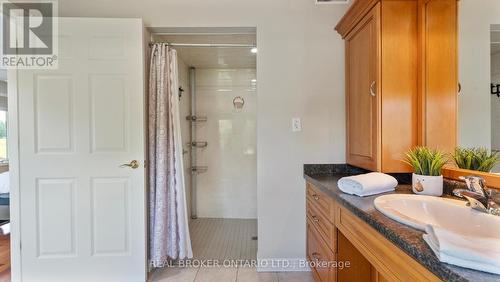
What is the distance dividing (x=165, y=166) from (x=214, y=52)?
56.3 inches

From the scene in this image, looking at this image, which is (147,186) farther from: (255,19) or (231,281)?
(255,19)

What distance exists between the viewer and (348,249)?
1.34 metres

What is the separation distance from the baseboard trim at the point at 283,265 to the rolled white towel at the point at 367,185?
101 cm

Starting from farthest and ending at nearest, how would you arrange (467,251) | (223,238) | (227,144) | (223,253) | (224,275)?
(227,144) < (223,238) < (223,253) < (224,275) < (467,251)

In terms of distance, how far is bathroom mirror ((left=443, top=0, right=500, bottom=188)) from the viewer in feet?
3.69

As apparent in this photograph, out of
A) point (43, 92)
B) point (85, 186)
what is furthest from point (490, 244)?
point (43, 92)

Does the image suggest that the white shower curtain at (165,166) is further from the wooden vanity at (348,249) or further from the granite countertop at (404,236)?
the granite countertop at (404,236)

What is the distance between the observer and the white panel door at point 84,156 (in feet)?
5.84

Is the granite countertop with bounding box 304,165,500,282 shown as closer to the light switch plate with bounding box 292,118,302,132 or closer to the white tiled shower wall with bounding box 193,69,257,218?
the light switch plate with bounding box 292,118,302,132

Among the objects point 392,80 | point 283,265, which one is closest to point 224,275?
point 283,265

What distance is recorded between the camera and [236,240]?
8.55 ft

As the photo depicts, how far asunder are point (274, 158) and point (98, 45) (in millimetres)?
1562

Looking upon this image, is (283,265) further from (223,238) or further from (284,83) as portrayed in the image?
(284,83)

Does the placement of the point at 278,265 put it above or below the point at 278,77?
below
